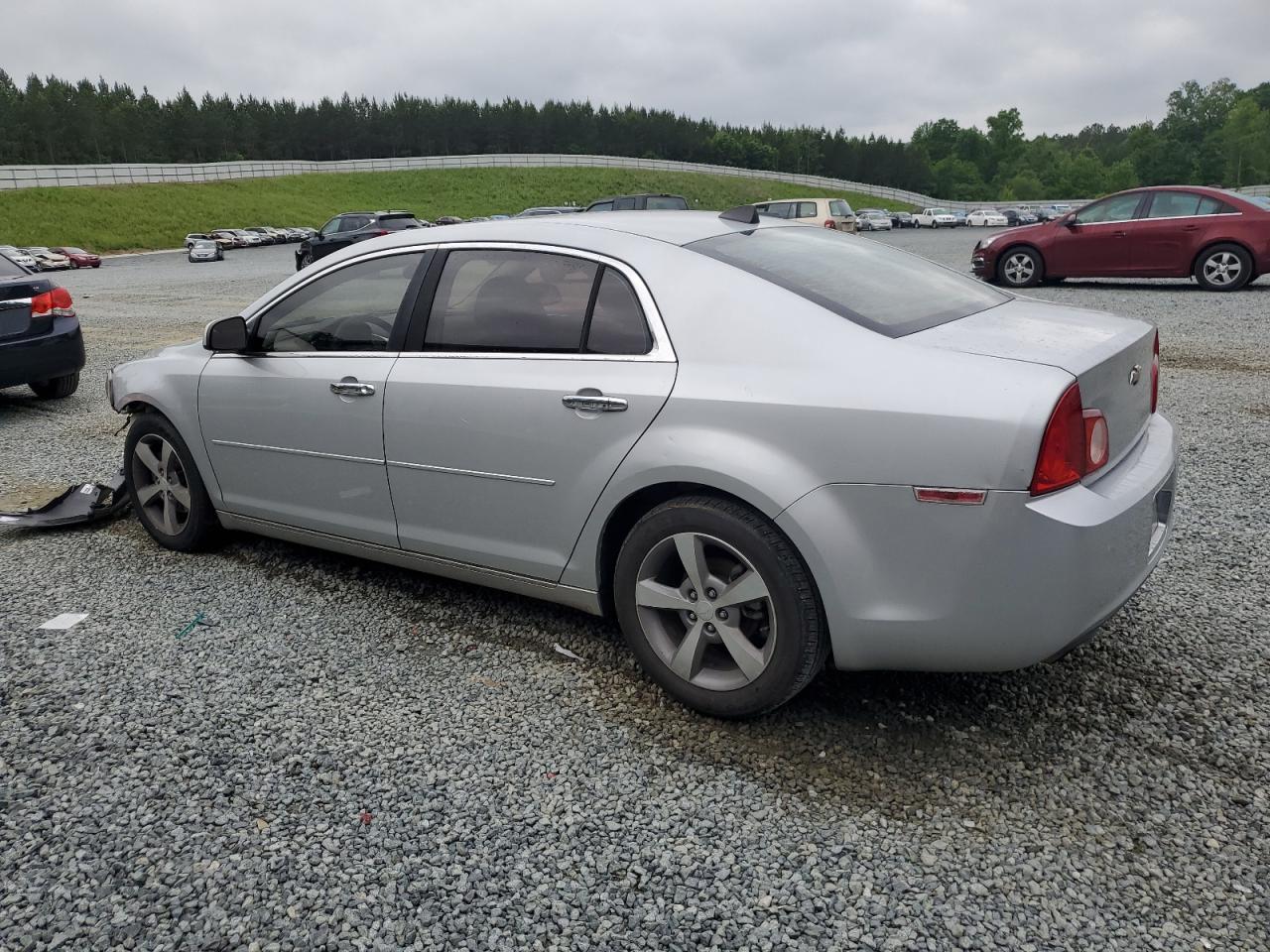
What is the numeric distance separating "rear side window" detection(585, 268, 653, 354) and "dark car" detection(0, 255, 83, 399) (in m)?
6.90

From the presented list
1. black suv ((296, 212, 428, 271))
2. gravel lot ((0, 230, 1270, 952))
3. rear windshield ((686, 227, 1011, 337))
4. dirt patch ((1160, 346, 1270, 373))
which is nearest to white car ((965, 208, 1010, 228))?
black suv ((296, 212, 428, 271))

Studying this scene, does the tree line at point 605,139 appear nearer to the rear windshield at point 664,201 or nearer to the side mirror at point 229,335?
the rear windshield at point 664,201

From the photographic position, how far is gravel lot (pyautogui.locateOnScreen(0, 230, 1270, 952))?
2.24 meters

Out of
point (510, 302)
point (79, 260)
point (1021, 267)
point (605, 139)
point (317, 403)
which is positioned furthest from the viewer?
point (605, 139)

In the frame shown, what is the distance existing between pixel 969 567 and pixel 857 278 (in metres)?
1.25

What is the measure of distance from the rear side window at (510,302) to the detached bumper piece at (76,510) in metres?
2.81

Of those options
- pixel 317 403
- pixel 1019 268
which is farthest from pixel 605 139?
pixel 317 403

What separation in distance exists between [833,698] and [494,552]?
1.31m

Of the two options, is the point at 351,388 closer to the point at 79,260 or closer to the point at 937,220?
the point at 79,260

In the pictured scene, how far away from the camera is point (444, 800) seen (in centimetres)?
271

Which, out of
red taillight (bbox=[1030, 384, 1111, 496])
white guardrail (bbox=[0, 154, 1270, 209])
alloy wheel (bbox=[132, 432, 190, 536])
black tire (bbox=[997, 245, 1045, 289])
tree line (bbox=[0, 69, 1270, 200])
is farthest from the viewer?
tree line (bbox=[0, 69, 1270, 200])

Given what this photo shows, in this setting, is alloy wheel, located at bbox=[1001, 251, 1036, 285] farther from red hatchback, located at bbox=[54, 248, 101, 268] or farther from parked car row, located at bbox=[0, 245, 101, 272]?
red hatchback, located at bbox=[54, 248, 101, 268]

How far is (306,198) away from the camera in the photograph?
248 ft

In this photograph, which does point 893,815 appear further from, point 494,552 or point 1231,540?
point 1231,540
